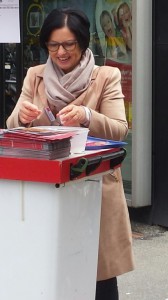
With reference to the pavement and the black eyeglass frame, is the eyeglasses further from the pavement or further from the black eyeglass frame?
the pavement

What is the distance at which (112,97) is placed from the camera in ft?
10.1

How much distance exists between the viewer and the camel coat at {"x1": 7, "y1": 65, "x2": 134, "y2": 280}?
3.04 m

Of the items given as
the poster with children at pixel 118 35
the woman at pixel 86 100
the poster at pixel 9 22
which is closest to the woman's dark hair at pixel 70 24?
the woman at pixel 86 100

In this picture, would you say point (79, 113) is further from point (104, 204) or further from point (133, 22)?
point (133, 22)

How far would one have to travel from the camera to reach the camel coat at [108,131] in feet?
9.98

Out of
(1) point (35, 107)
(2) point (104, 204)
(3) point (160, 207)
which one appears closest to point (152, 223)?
(3) point (160, 207)

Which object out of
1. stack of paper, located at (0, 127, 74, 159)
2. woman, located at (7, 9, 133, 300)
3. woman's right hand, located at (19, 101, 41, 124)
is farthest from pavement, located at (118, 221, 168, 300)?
stack of paper, located at (0, 127, 74, 159)

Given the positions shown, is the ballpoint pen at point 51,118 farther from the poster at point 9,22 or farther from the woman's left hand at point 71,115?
the poster at point 9,22

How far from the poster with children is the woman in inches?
110

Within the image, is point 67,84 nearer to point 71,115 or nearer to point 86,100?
point 86,100

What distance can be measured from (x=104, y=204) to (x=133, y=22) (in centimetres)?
279

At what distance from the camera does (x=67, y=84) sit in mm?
3031

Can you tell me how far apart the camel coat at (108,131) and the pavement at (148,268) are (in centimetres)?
131

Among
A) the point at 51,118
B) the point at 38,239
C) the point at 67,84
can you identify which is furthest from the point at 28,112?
the point at 38,239
